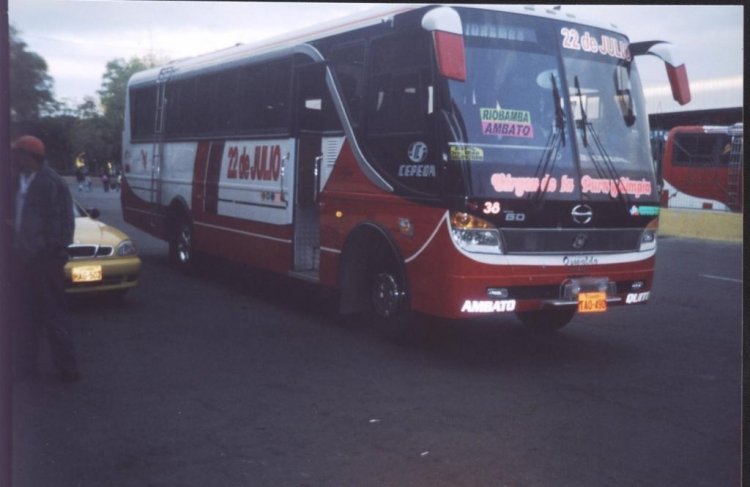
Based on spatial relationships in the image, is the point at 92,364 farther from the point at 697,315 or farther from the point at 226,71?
the point at 697,315

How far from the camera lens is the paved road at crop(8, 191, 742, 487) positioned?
4648 millimetres

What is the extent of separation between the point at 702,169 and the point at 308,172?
15.9 metres

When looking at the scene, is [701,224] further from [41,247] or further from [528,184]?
[41,247]

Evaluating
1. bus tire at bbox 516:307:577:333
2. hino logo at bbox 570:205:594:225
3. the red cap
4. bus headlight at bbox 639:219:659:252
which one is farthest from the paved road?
the red cap

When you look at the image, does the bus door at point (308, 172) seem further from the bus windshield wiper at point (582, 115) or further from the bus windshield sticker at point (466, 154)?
the bus windshield wiper at point (582, 115)

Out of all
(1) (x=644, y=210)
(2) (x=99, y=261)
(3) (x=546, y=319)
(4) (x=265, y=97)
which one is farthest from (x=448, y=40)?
(2) (x=99, y=261)

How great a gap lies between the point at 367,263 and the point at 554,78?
2.42 m

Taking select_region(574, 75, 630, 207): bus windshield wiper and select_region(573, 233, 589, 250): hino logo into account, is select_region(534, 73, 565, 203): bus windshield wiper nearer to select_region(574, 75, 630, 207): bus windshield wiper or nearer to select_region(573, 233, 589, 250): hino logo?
select_region(574, 75, 630, 207): bus windshield wiper

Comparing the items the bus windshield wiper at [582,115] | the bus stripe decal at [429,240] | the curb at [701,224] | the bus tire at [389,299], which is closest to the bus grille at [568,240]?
the bus stripe decal at [429,240]

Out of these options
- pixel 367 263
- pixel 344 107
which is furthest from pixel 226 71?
pixel 367 263

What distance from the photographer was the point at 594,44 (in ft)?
23.6

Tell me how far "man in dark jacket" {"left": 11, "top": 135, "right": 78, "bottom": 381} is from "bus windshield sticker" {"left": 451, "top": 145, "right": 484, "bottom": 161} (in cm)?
290

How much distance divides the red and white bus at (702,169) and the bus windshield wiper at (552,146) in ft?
36.5

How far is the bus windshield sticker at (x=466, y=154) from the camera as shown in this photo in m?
6.54
